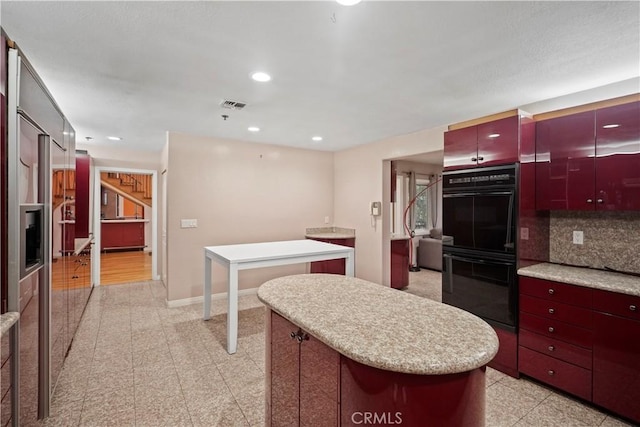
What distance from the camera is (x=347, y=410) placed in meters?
1.18

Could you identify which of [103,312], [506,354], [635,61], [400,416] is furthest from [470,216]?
[103,312]

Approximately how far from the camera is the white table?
2941 millimetres

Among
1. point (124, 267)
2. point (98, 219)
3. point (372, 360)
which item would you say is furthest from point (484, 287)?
point (124, 267)

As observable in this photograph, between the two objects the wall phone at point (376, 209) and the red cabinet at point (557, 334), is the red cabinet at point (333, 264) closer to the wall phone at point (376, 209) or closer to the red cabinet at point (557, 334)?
the wall phone at point (376, 209)

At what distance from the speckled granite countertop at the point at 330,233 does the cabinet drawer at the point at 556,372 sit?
300cm

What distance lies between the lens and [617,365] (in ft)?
6.67

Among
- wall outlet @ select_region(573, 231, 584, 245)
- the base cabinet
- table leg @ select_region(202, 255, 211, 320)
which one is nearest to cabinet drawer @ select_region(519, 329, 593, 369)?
wall outlet @ select_region(573, 231, 584, 245)

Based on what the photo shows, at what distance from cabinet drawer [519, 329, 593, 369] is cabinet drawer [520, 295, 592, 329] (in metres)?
0.17

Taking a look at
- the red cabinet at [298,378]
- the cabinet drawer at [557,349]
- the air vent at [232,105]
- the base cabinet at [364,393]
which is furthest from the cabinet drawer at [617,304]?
the air vent at [232,105]

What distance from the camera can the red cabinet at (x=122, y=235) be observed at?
8328 mm

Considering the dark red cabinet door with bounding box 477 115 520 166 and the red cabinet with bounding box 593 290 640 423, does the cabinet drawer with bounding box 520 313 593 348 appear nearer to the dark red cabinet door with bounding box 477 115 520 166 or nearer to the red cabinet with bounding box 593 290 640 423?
the red cabinet with bounding box 593 290 640 423

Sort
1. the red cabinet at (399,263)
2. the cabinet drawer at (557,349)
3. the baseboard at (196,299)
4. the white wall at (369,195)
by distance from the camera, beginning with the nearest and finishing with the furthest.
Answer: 1. the cabinet drawer at (557,349)
2. the baseboard at (196,299)
3. the white wall at (369,195)
4. the red cabinet at (399,263)

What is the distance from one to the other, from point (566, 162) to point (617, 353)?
144 cm

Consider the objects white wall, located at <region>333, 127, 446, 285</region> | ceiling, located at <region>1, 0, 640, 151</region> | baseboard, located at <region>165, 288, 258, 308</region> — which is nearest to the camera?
ceiling, located at <region>1, 0, 640, 151</region>
